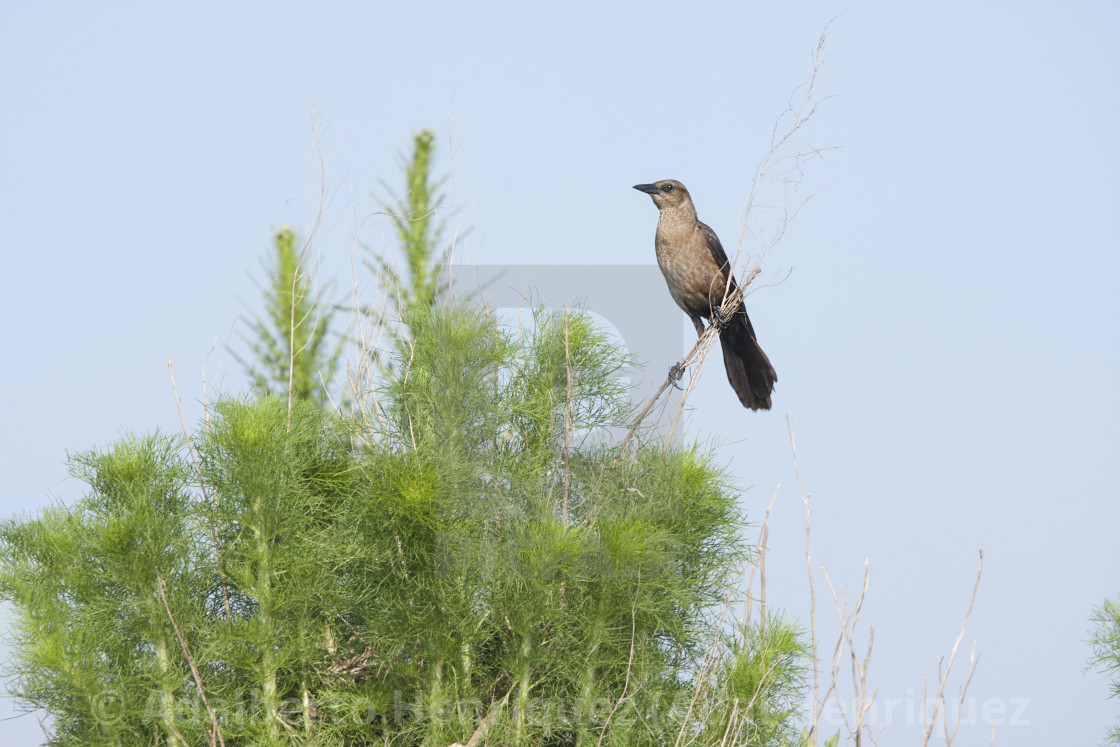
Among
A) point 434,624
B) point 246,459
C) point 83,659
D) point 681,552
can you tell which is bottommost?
point 83,659

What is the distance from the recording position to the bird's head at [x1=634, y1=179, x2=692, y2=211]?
6.02 m

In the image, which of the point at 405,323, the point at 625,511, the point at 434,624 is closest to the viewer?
the point at 434,624

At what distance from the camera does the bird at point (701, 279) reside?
566cm

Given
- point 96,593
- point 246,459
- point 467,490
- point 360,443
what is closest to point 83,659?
point 96,593

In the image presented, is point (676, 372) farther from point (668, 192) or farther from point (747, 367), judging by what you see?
point (668, 192)

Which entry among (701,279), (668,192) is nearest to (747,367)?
(701,279)

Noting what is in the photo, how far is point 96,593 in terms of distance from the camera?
4.09 m

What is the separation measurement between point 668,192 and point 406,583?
3.00 m

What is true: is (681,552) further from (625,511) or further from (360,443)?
(360,443)

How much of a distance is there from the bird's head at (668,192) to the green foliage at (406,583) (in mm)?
2019

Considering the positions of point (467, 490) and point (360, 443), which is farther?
point (360, 443)

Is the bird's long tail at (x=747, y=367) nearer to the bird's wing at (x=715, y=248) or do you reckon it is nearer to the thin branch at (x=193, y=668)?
the bird's wing at (x=715, y=248)

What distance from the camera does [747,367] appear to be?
5.73 meters

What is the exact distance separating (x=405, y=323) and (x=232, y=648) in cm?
152
